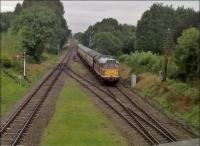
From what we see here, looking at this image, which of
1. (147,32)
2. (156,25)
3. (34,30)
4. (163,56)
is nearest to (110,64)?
(163,56)

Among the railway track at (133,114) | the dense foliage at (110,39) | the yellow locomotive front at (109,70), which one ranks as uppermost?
the dense foliage at (110,39)

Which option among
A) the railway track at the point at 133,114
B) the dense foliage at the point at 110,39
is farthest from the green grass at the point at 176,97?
the dense foliage at the point at 110,39

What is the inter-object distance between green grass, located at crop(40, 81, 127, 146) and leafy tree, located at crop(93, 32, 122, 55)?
37.8 meters

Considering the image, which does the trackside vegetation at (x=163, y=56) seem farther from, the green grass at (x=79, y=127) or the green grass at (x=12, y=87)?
the green grass at (x=12, y=87)

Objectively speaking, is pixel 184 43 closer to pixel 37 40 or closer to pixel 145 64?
pixel 145 64

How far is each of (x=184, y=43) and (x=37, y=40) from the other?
34393mm

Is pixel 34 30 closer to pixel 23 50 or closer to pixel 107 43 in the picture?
pixel 23 50

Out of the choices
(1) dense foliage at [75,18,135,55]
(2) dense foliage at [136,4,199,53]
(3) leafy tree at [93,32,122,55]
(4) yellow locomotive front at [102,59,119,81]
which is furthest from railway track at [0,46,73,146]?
(2) dense foliage at [136,4,199,53]

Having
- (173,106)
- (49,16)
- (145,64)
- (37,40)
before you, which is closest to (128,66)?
(145,64)

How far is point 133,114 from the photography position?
33719mm

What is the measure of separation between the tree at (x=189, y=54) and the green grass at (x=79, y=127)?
11.1 meters

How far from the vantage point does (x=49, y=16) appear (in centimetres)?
8269

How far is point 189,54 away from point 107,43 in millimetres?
38808

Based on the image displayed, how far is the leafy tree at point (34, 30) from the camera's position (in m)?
72.1
